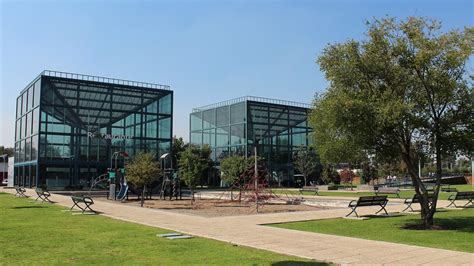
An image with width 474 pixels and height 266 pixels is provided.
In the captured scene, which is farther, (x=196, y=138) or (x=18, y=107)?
(x=196, y=138)

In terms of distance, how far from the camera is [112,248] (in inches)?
392

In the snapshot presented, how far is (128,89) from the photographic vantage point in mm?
57875

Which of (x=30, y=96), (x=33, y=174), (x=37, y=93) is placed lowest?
(x=33, y=174)

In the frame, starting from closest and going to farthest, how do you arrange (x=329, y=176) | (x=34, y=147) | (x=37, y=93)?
1. (x=34, y=147)
2. (x=37, y=93)
3. (x=329, y=176)

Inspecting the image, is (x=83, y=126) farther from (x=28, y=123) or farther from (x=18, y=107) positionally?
(x=18, y=107)

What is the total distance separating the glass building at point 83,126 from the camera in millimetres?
52812

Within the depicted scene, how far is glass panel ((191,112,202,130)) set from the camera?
2832 inches

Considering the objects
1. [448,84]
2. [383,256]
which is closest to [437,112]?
[448,84]

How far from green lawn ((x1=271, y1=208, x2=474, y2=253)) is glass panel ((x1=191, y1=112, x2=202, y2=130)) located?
55.4 m

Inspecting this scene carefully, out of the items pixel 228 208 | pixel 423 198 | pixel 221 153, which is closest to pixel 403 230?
pixel 423 198

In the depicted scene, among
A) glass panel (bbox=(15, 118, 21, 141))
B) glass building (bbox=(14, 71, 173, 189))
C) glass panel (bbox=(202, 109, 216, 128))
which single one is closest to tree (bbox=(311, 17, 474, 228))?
glass building (bbox=(14, 71, 173, 189))

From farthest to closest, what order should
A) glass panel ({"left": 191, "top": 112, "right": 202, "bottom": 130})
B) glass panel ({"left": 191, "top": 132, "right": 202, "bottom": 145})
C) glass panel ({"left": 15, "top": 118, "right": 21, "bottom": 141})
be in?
glass panel ({"left": 191, "top": 112, "right": 202, "bottom": 130})
glass panel ({"left": 191, "top": 132, "right": 202, "bottom": 145})
glass panel ({"left": 15, "top": 118, "right": 21, "bottom": 141})

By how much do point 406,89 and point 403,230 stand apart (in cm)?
414

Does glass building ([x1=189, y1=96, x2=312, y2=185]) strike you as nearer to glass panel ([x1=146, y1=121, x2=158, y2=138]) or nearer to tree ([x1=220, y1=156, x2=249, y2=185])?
glass panel ([x1=146, y1=121, x2=158, y2=138])
